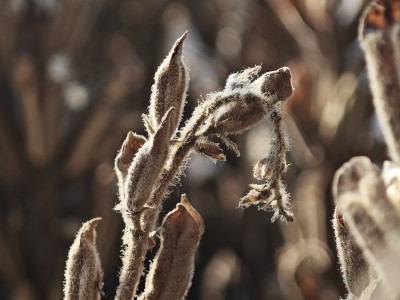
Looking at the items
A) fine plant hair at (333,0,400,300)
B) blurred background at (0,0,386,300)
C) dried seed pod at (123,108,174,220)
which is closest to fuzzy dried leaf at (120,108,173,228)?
dried seed pod at (123,108,174,220)

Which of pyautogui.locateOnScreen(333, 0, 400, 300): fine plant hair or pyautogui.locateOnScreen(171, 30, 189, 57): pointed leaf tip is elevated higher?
pyautogui.locateOnScreen(171, 30, 189, 57): pointed leaf tip

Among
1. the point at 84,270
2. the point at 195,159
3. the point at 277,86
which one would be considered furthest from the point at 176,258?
the point at 195,159

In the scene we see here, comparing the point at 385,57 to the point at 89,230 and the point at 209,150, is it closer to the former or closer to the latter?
the point at 209,150

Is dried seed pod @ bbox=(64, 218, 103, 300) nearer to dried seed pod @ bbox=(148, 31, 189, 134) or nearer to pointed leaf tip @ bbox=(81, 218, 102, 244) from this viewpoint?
pointed leaf tip @ bbox=(81, 218, 102, 244)

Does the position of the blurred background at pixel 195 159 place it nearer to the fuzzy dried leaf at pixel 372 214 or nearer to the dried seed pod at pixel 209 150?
the dried seed pod at pixel 209 150

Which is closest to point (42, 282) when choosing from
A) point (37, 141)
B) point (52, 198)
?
point (52, 198)

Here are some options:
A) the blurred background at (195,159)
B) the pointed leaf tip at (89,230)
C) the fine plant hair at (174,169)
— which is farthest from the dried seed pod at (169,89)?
the blurred background at (195,159)

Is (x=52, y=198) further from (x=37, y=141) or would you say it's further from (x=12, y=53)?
(x=12, y=53)
